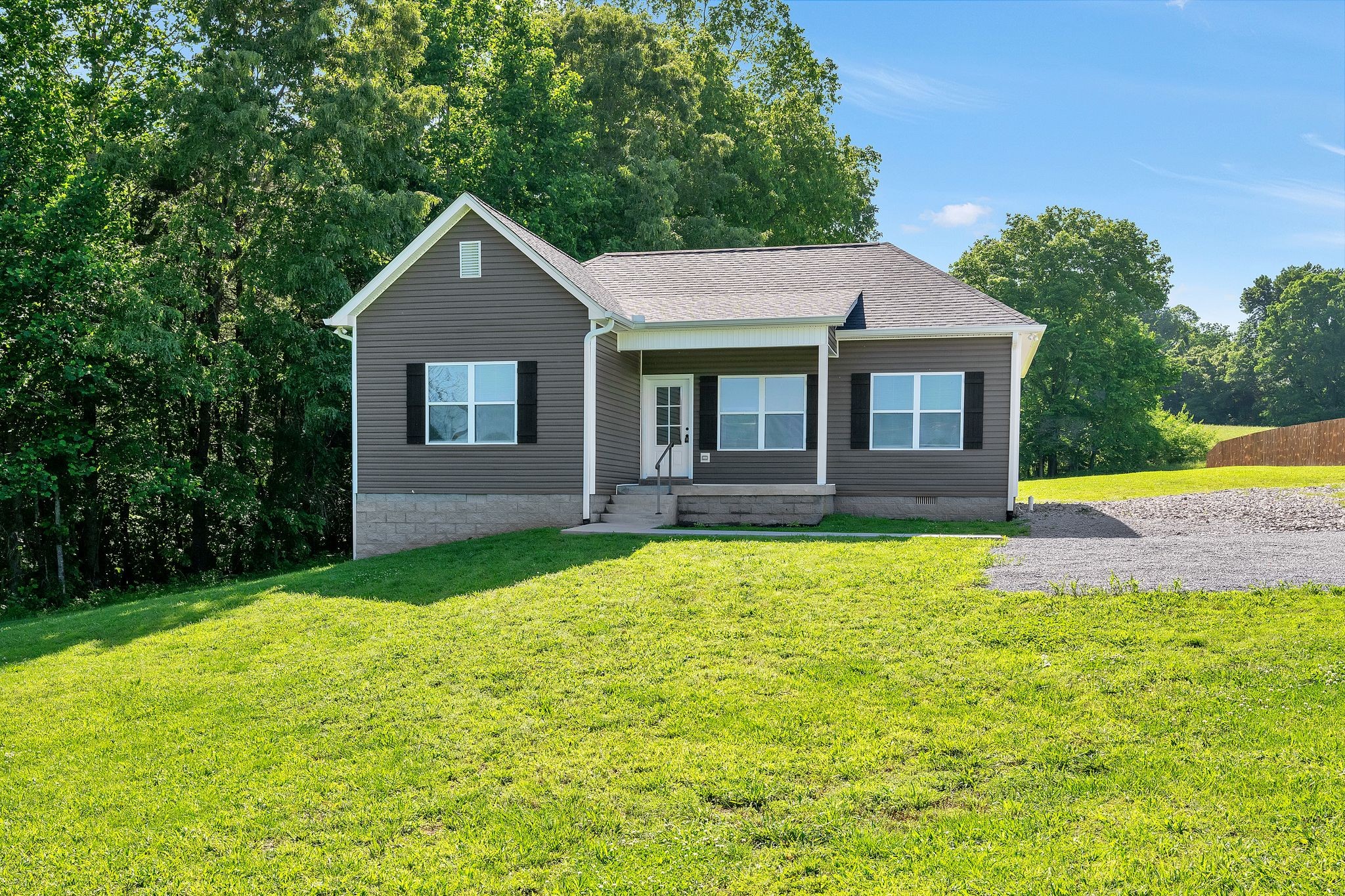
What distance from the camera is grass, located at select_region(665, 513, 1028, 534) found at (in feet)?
47.5

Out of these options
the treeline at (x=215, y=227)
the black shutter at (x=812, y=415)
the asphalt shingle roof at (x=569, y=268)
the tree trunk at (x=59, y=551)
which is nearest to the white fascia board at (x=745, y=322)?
the asphalt shingle roof at (x=569, y=268)

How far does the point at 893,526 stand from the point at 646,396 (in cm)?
513

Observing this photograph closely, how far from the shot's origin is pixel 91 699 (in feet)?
26.1

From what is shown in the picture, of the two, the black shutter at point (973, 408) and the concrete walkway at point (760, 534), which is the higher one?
the black shutter at point (973, 408)

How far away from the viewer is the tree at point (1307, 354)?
59.6 metres

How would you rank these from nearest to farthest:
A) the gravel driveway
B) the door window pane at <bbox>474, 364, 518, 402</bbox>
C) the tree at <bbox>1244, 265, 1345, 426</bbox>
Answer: the gravel driveway
the door window pane at <bbox>474, 364, 518, 402</bbox>
the tree at <bbox>1244, 265, 1345, 426</bbox>

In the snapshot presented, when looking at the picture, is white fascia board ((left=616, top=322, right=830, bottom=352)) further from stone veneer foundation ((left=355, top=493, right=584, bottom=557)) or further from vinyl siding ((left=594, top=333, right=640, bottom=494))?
stone veneer foundation ((left=355, top=493, right=584, bottom=557))

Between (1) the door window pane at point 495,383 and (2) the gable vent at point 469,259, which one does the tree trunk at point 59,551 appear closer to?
(1) the door window pane at point 495,383

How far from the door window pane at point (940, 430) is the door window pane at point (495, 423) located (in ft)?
22.4

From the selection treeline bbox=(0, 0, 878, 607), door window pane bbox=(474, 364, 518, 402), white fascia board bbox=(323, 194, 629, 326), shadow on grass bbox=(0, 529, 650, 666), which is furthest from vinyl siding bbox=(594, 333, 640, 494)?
treeline bbox=(0, 0, 878, 607)

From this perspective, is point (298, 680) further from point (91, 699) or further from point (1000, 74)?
point (1000, 74)

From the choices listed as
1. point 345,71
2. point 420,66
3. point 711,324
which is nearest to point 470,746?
point 711,324

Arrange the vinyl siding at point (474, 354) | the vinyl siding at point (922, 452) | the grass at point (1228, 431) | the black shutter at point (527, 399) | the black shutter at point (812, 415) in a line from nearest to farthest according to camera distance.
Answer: the vinyl siding at point (474, 354)
the black shutter at point (527, 399)
the vinyl siding at point (922, 452)
the black shutter at point (812, 415)
the grass at point (1228, 431)

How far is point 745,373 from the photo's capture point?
17328 millimetres
